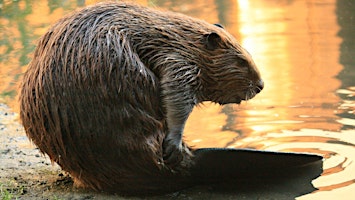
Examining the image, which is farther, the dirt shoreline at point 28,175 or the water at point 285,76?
the water at point 285,76

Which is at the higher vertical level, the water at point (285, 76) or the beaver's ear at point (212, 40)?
the beaver's ear at point (212, 40)

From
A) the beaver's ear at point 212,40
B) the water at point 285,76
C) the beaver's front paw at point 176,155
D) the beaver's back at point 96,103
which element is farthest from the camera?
the water at point 285,76

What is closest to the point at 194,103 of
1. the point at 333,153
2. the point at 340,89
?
the point at 333,153

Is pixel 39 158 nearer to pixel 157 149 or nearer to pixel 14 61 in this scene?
pixel 157 149

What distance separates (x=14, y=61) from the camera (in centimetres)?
641

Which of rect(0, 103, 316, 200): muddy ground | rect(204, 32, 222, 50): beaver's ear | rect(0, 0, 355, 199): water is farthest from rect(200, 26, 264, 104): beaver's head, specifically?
rect(0, 103, 316, 200): muddy ground

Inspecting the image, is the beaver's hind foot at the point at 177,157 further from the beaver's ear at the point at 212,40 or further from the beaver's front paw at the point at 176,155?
the beaver's ear at the point at 212,40

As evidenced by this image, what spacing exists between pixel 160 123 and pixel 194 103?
0.23 meters

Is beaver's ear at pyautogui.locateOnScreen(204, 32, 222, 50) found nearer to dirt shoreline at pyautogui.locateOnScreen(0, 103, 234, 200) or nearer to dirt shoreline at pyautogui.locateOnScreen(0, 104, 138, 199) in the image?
dirt shoreline at pyautogui.locateOnScreen(0, 103, 234, 200)

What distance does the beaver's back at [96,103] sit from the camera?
3.07 m

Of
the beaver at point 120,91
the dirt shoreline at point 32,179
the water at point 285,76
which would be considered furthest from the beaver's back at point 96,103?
the water at point 285,76

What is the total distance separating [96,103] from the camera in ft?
10.1

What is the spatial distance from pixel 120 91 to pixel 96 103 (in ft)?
0.40

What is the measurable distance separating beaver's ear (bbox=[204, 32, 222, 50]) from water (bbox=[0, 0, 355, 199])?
0.39 m
